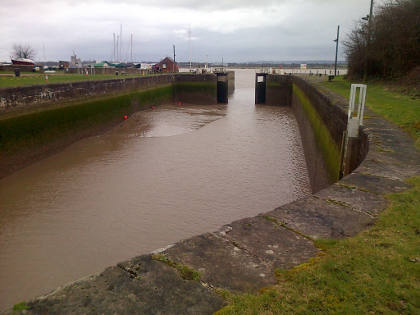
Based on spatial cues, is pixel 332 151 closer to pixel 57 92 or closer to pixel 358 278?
pixel 358 278

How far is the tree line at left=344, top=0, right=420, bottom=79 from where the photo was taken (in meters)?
16.3

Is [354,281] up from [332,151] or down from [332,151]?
up

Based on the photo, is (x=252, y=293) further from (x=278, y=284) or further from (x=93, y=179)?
(x=93, y=179)

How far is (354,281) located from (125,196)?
705 cm

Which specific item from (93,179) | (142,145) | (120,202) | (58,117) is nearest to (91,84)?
(58,117)

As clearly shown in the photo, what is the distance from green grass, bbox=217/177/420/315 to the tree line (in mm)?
15171

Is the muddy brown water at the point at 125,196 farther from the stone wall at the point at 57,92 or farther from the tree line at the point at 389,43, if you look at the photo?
the tree line at the point at 389,43

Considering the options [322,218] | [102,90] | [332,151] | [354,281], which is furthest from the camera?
[102,90]

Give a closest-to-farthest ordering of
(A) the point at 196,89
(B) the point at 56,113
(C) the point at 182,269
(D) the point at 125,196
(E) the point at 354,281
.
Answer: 1. (E) the point at 354,281
2. (C) the point at 182,269
3. (D) the point at 125,196
4. (B) the point at 56,113
5. (A) the point at 196,89

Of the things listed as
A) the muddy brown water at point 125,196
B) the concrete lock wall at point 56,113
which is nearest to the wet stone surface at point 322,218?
the muddy brown water at point 125,196

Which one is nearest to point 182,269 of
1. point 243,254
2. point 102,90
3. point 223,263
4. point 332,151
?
point 223,263

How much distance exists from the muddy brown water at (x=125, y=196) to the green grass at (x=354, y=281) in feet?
13.4

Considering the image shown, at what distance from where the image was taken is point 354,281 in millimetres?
2242

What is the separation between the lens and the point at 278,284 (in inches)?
88.4
